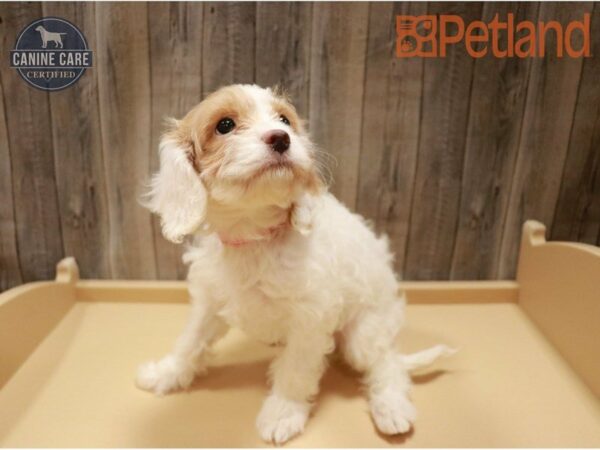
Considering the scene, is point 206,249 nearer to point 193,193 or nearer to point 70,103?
point 193,193

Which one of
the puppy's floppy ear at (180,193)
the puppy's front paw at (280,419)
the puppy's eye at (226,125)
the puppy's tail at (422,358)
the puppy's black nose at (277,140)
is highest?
the puppy's eye at (226,125)

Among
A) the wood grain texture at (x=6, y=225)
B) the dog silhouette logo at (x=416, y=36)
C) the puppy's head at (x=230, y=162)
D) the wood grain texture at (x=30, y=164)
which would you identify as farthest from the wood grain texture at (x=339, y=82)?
the wood grain texture at (x=6, y=225)

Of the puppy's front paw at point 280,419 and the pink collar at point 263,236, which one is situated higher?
the pink collar at point 263,236

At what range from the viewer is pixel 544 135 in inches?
72.3

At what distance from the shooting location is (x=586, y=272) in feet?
5.15

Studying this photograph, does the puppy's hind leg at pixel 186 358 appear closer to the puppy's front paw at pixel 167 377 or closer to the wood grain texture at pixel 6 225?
the puppy's front paw at pixel 167 377

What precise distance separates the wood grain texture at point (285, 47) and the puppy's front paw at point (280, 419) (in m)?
0.96

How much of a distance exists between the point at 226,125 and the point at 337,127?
0.70 metres

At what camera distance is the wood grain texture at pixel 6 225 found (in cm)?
176

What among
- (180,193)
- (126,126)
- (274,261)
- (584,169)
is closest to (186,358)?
(274,261)

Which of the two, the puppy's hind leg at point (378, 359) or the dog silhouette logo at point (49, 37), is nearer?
the puppy's hind leg at point (378, 359)

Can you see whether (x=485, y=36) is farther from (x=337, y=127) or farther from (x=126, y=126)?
(x=126, y=126)

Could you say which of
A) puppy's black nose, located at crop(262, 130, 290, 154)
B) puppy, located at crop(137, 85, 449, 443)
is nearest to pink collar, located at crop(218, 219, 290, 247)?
puppy, located at crop(137, 85, 449, 443)

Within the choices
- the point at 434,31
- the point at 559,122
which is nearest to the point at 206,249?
the point at 434,31
